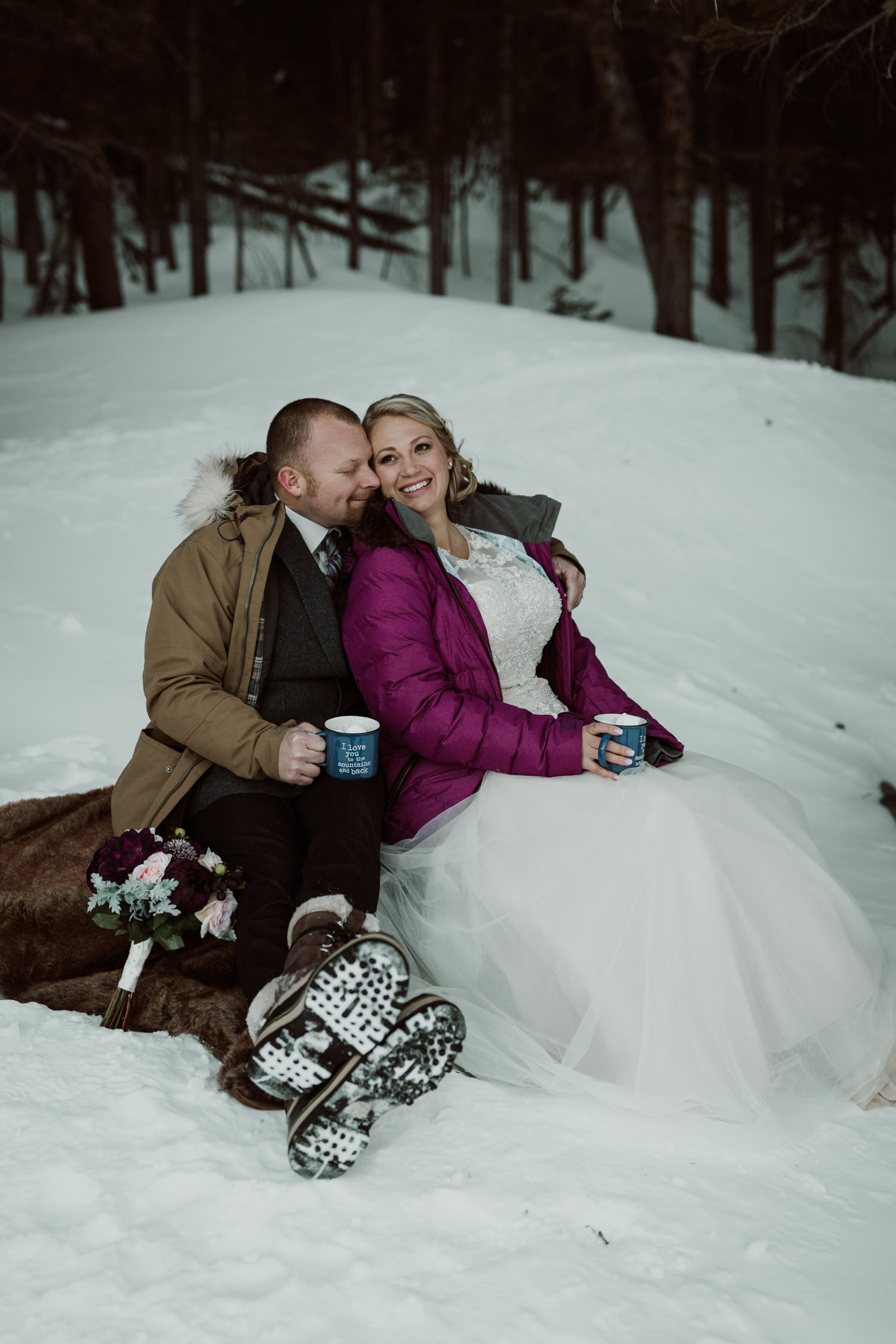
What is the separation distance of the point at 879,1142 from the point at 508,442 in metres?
6.26

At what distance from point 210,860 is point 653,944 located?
113cm

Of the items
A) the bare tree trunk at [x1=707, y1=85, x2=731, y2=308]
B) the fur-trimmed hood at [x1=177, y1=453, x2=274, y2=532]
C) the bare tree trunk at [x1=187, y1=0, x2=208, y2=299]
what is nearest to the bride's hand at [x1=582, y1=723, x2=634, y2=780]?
the fur-trimmed hood at [x1=177, y1=453, x2=274, y2=532]

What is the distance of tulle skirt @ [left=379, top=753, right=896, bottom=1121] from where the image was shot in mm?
2439

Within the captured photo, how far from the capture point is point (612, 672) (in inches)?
218

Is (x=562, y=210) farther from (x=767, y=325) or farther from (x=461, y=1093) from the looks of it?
(x=461, y=1093)

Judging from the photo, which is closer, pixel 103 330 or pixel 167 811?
pixel 167 811

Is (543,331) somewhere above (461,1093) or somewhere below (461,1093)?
above

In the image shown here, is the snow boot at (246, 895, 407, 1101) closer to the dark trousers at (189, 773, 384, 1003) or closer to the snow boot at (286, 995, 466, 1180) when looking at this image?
the snow boot at (286, 995, 466, 1180)

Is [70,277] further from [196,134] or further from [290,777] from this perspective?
[290,777]

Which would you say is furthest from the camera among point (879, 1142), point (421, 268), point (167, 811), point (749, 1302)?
Answer: point (421, 268)

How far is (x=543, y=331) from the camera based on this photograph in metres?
10.7

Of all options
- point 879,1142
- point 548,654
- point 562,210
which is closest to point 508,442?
point 548,654

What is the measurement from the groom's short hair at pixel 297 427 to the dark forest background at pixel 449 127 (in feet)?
6.78

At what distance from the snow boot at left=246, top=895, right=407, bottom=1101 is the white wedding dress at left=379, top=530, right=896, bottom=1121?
572 mm
